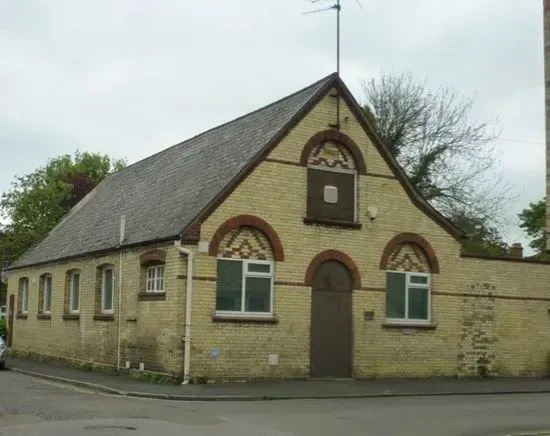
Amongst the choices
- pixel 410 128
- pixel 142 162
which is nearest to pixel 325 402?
pixel 142 162

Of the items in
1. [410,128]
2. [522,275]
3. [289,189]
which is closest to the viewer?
[289,189]

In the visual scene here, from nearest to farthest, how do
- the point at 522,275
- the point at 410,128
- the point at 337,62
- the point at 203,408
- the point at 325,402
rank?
1. the point at 203,408
2. the point at 325,402
3. the point at 337,62
4. the point at 522,275
5. the point at 410,128

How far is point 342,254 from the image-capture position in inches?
888

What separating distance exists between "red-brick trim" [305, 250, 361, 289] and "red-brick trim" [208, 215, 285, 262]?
929 mm

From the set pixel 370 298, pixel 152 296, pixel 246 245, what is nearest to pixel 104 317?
pixel 152 296

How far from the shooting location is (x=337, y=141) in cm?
2284

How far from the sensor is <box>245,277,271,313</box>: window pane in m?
21.3

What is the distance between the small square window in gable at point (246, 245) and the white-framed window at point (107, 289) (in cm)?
505

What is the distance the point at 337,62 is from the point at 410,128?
18.0 metres

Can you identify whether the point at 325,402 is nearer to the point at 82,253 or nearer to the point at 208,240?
the point at 208,240

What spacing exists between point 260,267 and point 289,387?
3333 millimetres

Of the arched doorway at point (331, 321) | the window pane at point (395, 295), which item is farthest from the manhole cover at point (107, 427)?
the window pane at point (395, 295)

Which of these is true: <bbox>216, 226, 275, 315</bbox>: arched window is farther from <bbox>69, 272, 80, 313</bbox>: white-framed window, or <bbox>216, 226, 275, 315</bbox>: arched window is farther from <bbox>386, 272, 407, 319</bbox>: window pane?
<bbox>69, 272, 80, 313</bbox>: white-framed window

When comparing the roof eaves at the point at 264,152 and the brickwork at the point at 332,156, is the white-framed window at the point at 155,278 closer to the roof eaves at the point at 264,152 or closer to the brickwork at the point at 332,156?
the roof eaves at the point at 264,152
